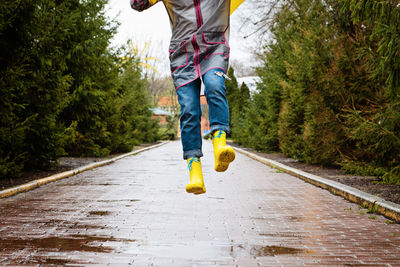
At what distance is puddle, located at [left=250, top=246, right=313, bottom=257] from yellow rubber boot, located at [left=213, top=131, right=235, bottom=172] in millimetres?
1686

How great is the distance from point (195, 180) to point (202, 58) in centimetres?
89

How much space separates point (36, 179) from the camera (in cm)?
1115

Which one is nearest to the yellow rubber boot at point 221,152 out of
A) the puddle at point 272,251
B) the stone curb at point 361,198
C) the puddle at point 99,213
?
the puddle at point 272,251

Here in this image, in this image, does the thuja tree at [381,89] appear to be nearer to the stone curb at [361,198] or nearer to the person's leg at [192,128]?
the stone curb at [361,198]

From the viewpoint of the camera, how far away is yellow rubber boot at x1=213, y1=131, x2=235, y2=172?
326 cm

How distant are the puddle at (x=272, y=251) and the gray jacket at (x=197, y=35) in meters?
2.12

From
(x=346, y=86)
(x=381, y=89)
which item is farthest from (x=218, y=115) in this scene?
(x=346, y=86)

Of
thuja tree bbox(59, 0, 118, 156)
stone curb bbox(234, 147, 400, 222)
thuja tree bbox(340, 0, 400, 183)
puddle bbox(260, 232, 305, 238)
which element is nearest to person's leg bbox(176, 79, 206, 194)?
puddle bbox(260, 232, 305, 238)

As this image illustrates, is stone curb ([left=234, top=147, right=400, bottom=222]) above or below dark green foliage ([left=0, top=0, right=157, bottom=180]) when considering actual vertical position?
below

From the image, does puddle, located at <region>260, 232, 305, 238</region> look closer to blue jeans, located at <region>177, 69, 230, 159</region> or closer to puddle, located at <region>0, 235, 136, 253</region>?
puddle, located at <region>0, 235, 136, 253</region>

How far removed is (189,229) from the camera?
580 cm

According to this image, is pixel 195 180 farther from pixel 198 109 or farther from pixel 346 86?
pixel 346 86

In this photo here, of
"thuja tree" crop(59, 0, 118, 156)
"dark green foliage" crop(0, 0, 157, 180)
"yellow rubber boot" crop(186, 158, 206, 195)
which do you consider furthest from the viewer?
"thuja tree" crop(59, 0, 118, 156)

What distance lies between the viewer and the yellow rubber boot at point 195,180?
3.48 meters
